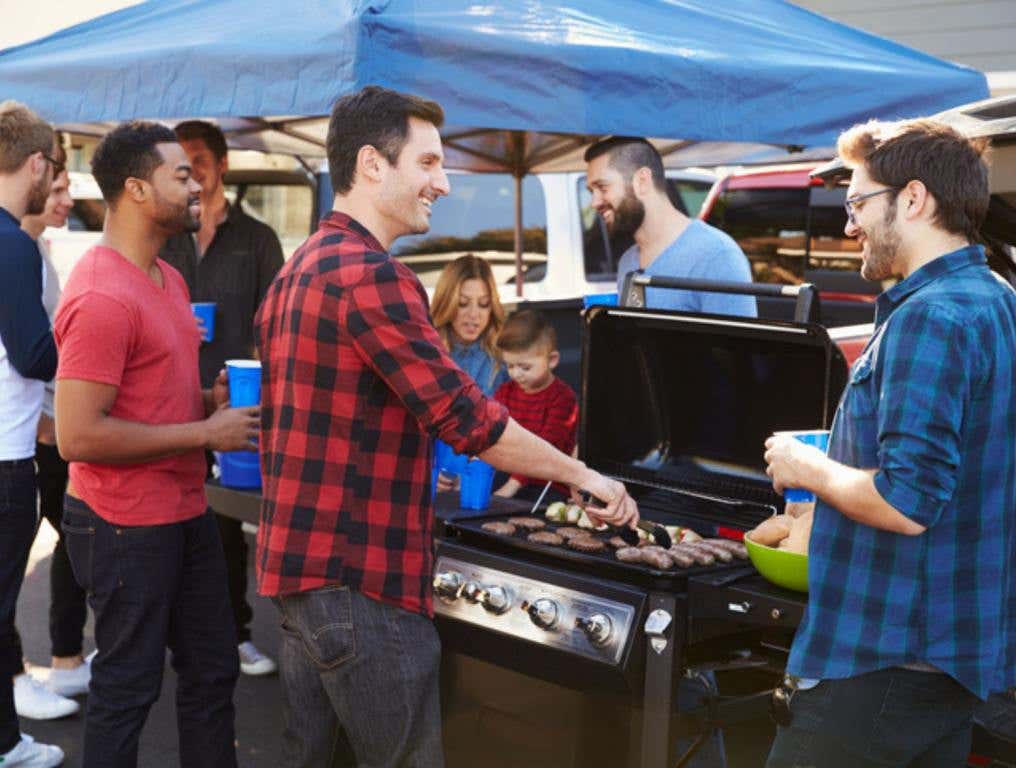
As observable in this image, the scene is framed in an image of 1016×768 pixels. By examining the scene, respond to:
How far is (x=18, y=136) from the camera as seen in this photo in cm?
397

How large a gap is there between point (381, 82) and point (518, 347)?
1118 mm

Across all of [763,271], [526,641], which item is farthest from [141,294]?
[763,271]

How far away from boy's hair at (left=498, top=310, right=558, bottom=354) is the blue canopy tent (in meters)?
0.69

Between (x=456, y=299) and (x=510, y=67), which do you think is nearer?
(x=510, y=67)

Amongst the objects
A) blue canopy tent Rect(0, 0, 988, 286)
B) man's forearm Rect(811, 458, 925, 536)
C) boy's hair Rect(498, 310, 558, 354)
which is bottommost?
man's forearm Rect(811, 458, 925, 536)

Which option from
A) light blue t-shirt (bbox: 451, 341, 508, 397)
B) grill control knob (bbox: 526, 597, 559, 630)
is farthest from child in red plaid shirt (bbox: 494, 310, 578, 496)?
grill control knob (bbox: 526, 597, 559, 630)

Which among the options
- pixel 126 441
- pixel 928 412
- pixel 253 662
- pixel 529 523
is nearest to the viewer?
pixel 928 412

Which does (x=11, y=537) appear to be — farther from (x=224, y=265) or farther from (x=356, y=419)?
(x=356, y=419)

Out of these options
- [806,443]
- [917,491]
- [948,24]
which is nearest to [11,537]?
[806,443]

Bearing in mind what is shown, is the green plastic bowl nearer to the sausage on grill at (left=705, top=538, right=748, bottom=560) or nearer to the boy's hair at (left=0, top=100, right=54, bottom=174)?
the sausage on grill at (left=705, top=538, right=748, bottom=560)

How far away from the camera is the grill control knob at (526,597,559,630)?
3.24 m

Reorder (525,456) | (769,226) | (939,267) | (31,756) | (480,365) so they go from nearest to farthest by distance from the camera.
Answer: (939,267) < (525,456) < (31,756) < (480,365) < (769,226)

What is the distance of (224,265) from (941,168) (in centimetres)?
349

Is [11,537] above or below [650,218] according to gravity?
below
